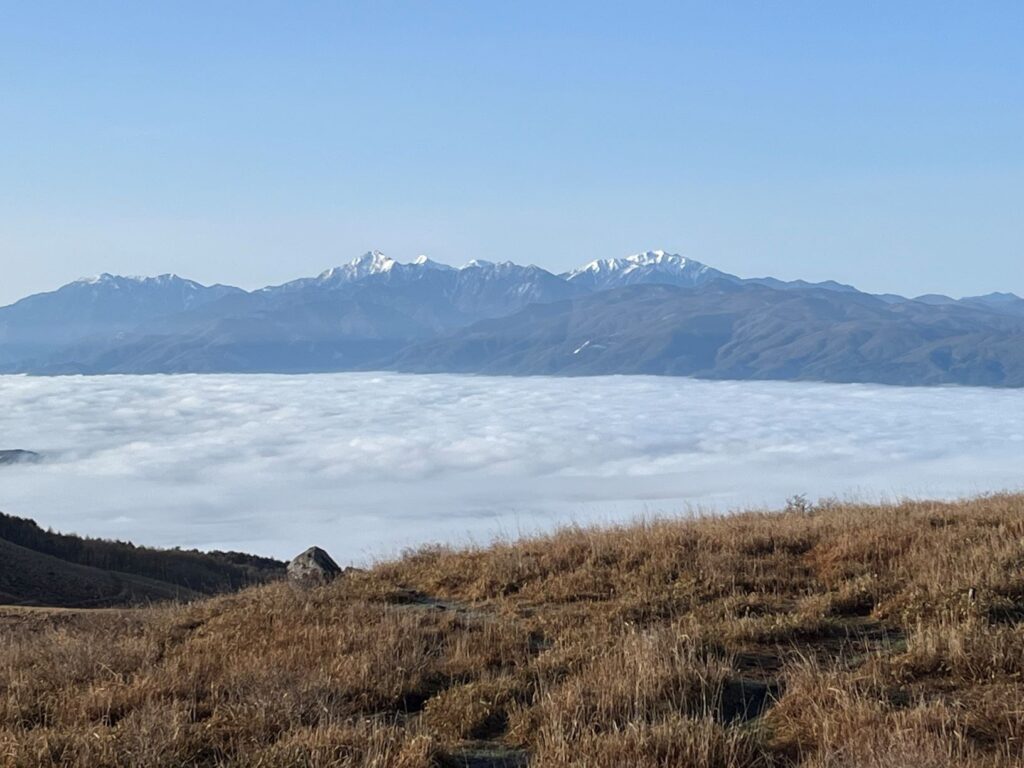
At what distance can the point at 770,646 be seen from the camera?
7.01m

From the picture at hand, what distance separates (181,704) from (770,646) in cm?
395

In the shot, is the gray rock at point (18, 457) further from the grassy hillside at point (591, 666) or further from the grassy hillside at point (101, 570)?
the grassy hillside at point (591, 666)

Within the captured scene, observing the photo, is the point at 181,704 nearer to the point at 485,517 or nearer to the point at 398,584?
the point at 398,584

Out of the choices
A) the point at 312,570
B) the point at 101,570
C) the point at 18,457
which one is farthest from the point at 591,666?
the point at 18,457

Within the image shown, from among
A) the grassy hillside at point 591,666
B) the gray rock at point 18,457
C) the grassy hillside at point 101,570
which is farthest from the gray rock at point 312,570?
the gray rock at point 18,457

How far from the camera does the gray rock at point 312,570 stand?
1187 cm

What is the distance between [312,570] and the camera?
500 inches

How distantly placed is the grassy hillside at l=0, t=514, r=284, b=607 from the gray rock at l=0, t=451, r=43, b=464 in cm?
17109

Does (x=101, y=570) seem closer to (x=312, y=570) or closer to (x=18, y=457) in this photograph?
(x=312, y=570)

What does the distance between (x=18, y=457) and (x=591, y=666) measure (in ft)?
688

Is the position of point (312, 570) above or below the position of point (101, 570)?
above

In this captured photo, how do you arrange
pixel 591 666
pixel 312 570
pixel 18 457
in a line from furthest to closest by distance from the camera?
pixel 18 457, pixel 312 570, pixel 591 666

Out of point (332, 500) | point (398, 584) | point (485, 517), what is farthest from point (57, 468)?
point (398, 584)

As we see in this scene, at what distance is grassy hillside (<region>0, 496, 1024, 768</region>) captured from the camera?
4941mm
